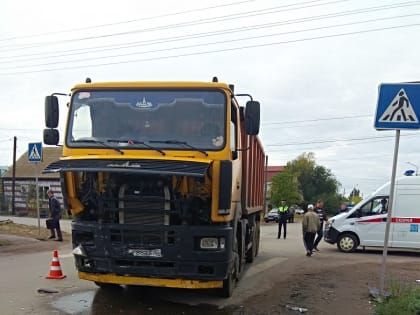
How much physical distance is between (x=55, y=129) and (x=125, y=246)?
7.39 feet

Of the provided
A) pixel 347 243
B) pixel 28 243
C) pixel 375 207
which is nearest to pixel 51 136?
pixel 28 243

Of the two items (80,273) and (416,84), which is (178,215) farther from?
(416,84)

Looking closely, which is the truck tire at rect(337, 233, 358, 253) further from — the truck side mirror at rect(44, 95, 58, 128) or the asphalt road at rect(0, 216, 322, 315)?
the truck side mirror at rect(44, 95, 58, 128)

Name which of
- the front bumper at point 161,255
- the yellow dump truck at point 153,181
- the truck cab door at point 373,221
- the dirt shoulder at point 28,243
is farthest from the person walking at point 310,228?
the front bumper at point 161,255

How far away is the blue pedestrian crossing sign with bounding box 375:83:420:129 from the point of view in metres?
7.39

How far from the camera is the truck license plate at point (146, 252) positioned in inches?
251

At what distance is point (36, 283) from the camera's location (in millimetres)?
8523

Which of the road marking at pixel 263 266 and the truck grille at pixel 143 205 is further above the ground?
the truck grille at pixel 143 205

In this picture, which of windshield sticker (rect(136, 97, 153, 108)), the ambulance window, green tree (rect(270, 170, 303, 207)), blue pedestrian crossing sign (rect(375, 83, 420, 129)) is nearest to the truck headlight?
windshield sticker (rect(136, 97, 153, 108))

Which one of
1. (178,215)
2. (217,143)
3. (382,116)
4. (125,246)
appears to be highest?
(382,116)

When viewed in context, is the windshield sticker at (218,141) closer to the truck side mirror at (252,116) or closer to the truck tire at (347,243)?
the truck side mirror at (252,116)

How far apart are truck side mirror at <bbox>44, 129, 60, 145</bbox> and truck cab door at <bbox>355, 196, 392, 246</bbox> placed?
12.7m

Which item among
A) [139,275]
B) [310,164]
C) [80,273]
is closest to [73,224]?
[80,273]

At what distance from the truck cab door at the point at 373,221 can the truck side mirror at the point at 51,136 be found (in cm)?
1271
